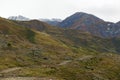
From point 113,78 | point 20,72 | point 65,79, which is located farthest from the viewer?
point 113,78

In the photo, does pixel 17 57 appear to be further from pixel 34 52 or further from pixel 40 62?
pixel 34 52

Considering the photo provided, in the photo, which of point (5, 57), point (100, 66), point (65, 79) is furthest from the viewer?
point (5, 57)

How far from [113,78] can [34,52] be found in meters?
88.5

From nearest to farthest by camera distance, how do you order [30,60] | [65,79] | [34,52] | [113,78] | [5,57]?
[65,79] → [113,78] → [5,57] → [30,60] → [34,52]

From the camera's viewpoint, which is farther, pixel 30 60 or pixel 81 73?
pixel 30 60

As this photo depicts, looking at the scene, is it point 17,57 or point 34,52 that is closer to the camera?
point 17,57

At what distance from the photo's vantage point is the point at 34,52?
191375mm

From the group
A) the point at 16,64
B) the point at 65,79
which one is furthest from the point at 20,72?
the point at 16,64

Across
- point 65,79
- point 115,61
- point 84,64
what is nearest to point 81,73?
point 65,79

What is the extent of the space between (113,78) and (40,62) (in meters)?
67.1

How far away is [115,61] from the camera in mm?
144750

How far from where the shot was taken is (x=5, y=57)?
158875 millimetres

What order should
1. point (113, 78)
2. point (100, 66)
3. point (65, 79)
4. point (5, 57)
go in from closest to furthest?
point (65, 79), point (113, 78), point (100, 66), point (5, 57)

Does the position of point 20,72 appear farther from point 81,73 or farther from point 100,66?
point 100,66
